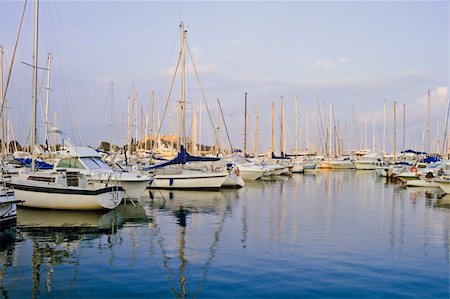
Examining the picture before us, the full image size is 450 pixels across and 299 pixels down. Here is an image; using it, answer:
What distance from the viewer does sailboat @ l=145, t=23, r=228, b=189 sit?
30.5 metres

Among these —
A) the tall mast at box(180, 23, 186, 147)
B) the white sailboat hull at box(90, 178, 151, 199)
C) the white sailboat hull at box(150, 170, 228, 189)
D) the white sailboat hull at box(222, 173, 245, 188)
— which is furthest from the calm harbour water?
the white sailboat hull at box(222, 173, 245, 188)

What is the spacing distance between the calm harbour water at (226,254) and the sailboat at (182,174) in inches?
345

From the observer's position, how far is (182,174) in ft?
102

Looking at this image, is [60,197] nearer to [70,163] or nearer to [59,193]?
[59,193]

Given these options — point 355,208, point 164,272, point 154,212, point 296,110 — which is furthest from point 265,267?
point 296,110

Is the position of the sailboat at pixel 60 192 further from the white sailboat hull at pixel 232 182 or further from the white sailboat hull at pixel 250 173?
the white sailboat hull at pixel 250 173

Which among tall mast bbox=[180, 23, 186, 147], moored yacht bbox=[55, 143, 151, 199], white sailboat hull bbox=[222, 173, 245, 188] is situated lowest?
white sailboat hull bbox=[222, 173, 245, 188]

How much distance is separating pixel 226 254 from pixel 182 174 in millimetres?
19042

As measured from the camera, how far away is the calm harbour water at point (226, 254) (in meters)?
9.41

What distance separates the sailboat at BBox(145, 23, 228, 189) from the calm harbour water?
876 cm

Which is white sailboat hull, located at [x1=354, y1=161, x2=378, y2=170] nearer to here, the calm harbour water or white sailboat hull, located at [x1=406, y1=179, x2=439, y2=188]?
white sailboat hull, located at [x1=406, y1=179, x2=439, y2=188]

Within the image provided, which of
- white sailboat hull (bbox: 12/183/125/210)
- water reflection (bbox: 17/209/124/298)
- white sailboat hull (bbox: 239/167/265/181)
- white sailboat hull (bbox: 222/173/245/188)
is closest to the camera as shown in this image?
water reflection (bbox: 17/209/124/298)

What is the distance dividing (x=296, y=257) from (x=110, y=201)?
10.1m

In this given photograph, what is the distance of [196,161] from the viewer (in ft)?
107
